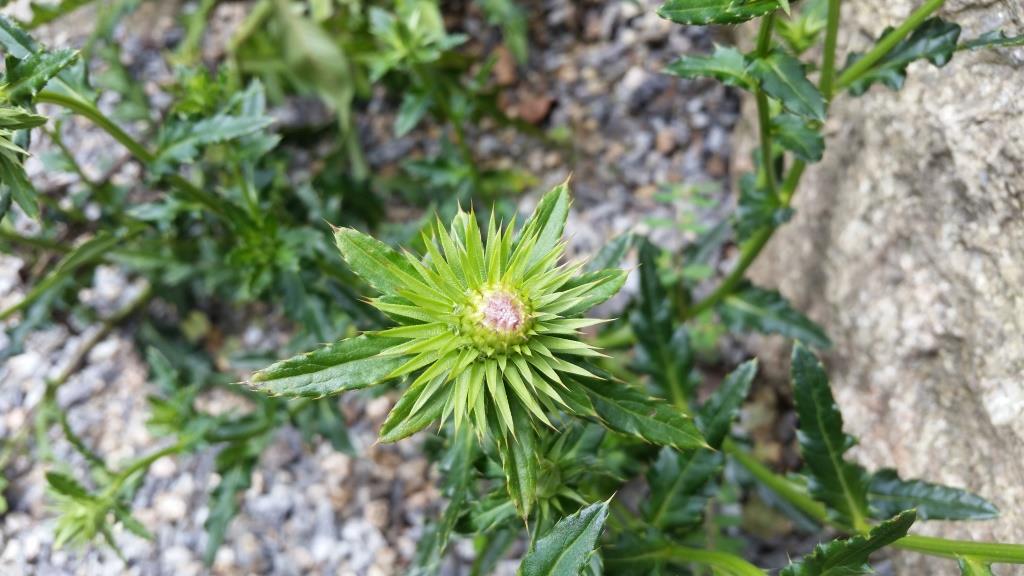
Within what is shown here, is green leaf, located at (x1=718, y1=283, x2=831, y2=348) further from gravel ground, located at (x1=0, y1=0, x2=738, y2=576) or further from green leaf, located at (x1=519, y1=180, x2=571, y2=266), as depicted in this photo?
green leaf, located at (x1=519, y1=180, x2=571, y2=266)

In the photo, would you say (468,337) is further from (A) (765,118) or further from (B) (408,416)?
(A) (765,118)

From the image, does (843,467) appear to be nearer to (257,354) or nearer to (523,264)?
(523,264)

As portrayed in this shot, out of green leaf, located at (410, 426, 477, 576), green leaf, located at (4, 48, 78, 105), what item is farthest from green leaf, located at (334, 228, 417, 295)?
green leaf, located at (4, 48, 78, 105)

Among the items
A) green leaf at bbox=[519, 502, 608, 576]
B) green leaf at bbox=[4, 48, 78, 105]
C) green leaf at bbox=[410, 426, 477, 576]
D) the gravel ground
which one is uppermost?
green leaf at bbox=[4, 48, 78, 105]

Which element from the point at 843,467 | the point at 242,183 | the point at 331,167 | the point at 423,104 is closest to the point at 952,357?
the point at 843,467

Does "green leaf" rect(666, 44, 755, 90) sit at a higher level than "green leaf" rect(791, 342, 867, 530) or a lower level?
higher

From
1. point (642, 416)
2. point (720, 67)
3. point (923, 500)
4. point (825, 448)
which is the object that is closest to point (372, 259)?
point (642, 416)

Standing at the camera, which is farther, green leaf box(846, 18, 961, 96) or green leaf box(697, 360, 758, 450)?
green leaf box(697, 360, 758, 450)

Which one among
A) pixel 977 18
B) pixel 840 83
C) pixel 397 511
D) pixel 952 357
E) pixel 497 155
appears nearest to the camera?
pixel 977 18
